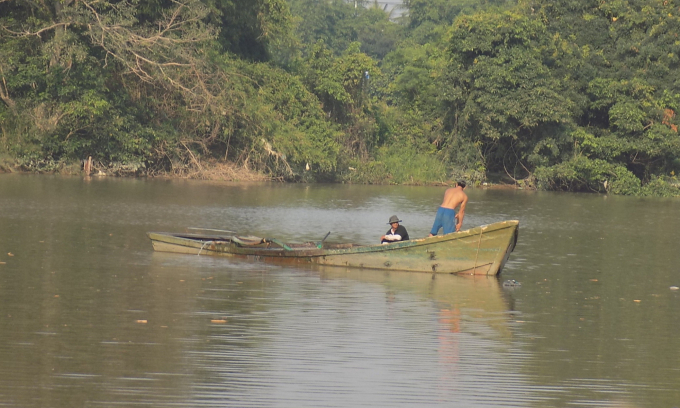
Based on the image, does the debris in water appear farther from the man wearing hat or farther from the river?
the man wearing hat

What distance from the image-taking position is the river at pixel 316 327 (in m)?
8.12

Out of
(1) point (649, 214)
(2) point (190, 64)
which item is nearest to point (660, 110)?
(1) point (649, 214)

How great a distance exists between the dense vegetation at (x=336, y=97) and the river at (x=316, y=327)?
1485cm

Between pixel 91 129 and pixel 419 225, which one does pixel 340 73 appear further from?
pixel 419 225

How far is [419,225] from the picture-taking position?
24719 mm

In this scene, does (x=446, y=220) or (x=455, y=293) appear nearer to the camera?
(x=455, y=293)

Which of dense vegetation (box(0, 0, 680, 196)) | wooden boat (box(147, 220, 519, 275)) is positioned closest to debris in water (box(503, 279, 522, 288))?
wooden boat (box(147, 220, 519, 275))

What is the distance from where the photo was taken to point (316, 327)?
10.8 meters

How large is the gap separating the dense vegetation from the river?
14847mm

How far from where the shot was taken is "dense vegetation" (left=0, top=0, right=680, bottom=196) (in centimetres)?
3597

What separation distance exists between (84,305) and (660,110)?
36463 millimetres

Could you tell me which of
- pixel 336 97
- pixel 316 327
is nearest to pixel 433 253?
pixel 316 327

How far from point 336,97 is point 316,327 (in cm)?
3626

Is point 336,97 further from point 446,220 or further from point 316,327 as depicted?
point 316,327
